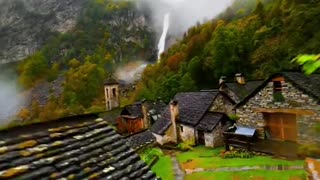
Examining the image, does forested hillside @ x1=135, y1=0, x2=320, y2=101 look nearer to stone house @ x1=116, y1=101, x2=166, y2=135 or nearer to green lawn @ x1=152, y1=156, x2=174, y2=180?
stone house @ x1=116, y1=101, x2=166, y2=135

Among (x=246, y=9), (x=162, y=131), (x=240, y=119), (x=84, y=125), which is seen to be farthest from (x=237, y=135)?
(x=246, y=9)

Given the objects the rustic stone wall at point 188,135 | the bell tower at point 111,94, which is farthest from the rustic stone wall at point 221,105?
the bell tower at point 111,94

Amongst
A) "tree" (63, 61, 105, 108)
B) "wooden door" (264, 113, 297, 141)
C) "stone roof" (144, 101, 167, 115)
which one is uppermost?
"tree" (63, 61, 105, 108)

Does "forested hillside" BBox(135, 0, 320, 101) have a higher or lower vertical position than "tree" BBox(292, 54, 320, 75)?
higher

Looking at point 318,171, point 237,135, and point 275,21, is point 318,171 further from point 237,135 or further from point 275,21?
point 275,21

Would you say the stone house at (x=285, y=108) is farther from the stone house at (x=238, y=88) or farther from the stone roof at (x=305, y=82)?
the stone house at (x=238, y=88)

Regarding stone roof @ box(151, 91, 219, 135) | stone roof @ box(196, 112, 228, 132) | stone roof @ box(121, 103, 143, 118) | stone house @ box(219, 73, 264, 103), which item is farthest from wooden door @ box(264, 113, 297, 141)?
stone roof @ box(121, 103, 143, 118)
